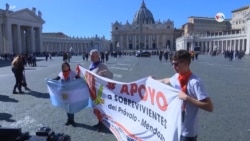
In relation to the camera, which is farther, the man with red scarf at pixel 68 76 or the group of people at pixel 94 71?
the man with red scarf at pixel 68 76

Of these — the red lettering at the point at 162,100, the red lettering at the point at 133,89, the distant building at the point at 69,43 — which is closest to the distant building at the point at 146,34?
the distant building at the point at 69,43

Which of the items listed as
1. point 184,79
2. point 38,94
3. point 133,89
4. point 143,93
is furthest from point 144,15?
point 184,79

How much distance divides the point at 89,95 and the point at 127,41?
128m

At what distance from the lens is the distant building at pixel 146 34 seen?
129 meters

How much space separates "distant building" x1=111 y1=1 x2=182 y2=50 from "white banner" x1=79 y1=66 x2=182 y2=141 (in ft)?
402

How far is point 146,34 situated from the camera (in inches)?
5094

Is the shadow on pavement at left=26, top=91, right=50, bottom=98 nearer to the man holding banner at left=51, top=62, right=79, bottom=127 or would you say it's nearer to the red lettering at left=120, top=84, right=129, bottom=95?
the man holding banner at left=51, top=62, right=79, bottom=127

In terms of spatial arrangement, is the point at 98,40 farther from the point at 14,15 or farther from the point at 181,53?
the point at 181,53

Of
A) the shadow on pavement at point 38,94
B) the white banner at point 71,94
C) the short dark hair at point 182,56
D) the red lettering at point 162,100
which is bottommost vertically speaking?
the shadow on pavement at point 38,94

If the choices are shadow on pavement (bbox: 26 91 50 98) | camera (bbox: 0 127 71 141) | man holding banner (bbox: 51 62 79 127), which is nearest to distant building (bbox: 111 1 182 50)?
shadow on pavement (bbox: 26 91 50 98)

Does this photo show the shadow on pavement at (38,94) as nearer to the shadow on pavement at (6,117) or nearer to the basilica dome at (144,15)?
the shadow on pavement at (6,117)

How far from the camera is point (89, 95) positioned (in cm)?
546

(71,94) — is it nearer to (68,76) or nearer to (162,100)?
(68,76)

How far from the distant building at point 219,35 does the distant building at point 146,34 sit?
35.3ft
